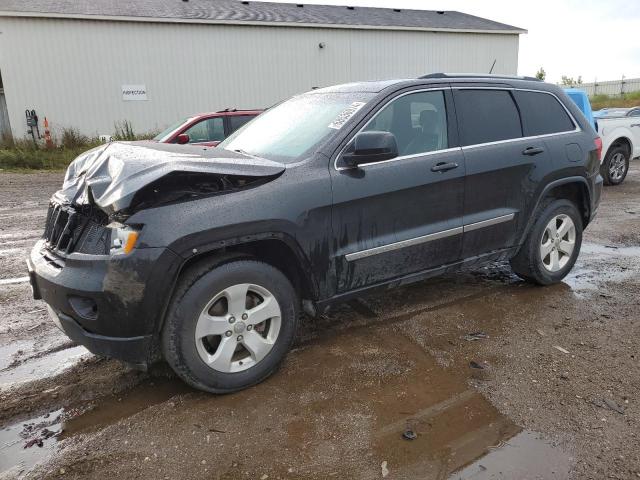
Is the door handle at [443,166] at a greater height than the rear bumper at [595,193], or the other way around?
the door handle at [443,166]

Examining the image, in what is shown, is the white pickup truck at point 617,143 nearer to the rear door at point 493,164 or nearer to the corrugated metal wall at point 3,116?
the rear door at point 493,164

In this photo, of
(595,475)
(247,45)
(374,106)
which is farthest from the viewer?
(247,45)

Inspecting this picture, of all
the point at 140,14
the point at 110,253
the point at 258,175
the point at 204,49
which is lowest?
the point at 110,253

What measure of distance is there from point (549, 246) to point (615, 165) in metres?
7.53

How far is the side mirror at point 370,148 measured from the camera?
3156mm

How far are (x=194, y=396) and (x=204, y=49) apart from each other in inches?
744

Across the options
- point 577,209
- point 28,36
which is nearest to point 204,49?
point 28,36

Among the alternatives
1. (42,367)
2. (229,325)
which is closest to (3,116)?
(42,367)

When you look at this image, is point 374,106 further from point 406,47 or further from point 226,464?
point 406,47

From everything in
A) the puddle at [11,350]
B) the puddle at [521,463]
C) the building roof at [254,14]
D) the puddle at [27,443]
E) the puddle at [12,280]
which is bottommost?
the puddle at [521,463]

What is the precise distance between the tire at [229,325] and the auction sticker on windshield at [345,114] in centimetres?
112

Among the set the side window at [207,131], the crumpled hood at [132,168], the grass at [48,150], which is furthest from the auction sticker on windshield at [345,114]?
the grass at [48,150]

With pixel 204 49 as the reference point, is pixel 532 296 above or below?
below

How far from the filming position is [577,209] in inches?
185
